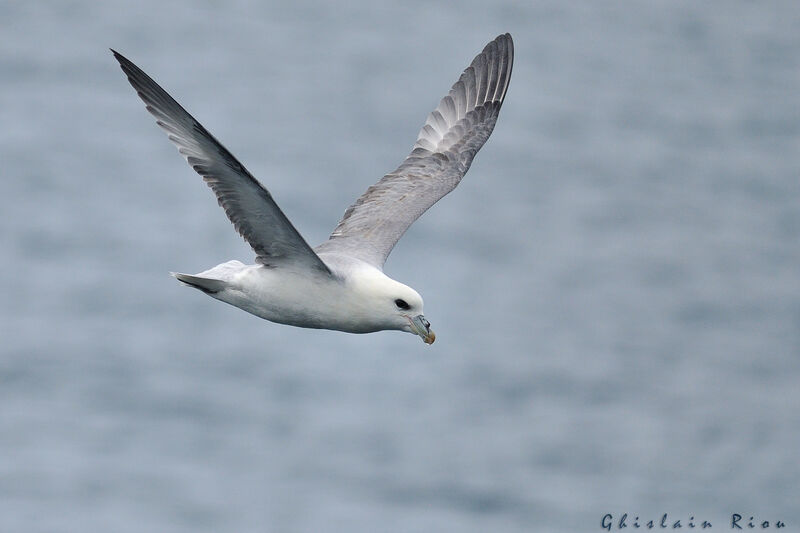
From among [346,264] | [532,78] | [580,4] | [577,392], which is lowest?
[346,264]

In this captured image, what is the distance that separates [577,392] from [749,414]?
3.39 metres

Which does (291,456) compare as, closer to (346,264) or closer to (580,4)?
(346,264)

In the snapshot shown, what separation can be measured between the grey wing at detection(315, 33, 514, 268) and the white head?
0.96 metres

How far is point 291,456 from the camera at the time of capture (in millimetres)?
25266

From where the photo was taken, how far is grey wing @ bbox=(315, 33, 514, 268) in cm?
1484

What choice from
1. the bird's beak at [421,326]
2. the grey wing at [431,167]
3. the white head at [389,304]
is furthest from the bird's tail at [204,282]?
the bird's beak at [421,326]

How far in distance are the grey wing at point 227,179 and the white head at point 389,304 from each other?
0.38m

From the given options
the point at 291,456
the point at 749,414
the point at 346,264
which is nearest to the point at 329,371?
the point at 291,456

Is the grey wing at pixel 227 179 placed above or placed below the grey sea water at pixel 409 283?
below

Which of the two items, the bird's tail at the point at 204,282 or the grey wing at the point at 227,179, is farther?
the bird's tail at the point at 204,282

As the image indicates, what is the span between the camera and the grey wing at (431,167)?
14.8m

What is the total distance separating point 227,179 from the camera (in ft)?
40.8

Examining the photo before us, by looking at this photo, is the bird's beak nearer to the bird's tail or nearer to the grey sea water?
the bird's tail

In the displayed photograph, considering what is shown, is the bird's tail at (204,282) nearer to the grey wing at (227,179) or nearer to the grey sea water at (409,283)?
the grey wing at (227,179)
